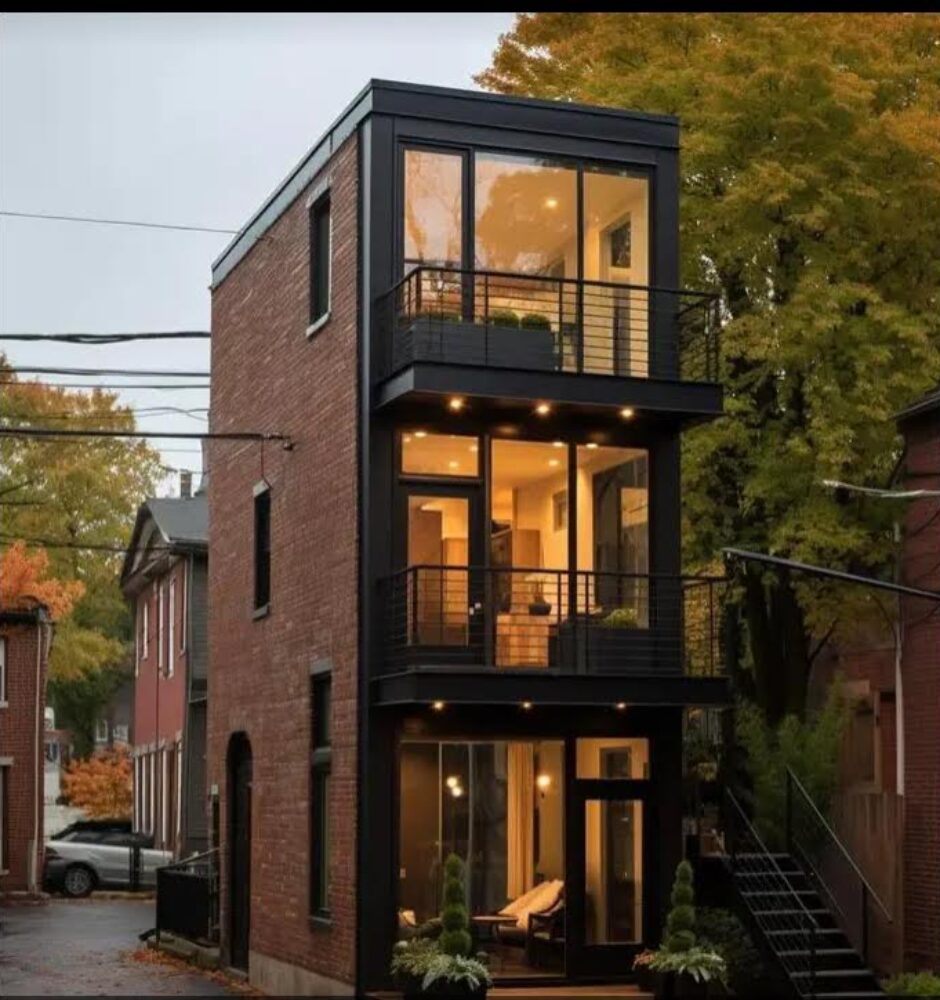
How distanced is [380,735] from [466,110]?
698cm

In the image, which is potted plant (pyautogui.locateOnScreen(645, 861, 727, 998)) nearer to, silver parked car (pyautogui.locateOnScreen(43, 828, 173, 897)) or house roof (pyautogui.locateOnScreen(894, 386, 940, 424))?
house roof (pyautogui.locateOnScreen(894, 386, 940, 424))

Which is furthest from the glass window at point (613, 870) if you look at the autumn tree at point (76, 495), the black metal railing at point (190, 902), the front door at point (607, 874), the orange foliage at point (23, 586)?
the autumn tree at point (76, 495)

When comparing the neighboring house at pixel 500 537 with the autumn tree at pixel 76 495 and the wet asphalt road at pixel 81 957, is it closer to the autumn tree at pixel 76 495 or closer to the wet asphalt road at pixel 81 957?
the wet asphalt road at pixel 81 957

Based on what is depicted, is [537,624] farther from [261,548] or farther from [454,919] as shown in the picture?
[261,548]

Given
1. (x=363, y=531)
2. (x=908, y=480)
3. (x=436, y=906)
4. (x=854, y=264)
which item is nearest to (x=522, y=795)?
(x=436, y=906)

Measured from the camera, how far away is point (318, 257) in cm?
2294

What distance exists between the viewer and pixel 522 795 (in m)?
20.5

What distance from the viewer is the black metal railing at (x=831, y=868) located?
74.1 ft

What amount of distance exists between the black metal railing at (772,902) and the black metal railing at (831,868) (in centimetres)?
61

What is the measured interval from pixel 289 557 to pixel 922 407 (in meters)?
8.13

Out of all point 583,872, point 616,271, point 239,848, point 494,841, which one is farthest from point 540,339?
point 239,848

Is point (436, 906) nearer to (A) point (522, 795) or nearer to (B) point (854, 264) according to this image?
(A) point (522, 795)

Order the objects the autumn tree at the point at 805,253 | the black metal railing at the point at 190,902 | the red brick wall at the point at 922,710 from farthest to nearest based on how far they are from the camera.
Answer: the black metal railing at the point at 190,902 → the autumn tree at the point at 805,253 → the red brick wall at the point at 922,710

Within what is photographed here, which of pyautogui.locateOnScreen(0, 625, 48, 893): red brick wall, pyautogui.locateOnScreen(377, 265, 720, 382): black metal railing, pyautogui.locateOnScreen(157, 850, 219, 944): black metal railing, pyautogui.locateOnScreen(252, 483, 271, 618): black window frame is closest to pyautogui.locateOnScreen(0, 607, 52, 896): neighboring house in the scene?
pyautogui.locateOnScreen(0, 625, 48, 893): red brick wall
